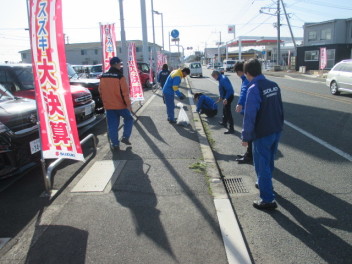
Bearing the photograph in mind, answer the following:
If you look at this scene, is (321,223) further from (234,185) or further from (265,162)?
(234,185)

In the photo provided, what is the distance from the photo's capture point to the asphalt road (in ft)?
9.33

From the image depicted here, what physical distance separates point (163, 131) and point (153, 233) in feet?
15.3

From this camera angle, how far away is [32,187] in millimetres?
4379

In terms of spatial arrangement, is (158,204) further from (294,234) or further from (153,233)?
(294,234)

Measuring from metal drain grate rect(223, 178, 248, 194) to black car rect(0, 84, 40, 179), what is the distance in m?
2.94

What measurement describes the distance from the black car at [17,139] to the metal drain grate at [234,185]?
2.94 metres

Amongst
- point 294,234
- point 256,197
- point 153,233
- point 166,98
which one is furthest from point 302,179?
point 166,98

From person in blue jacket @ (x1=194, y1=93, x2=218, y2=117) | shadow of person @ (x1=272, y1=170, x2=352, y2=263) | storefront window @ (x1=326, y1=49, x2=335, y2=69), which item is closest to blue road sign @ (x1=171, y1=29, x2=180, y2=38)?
person in blue jacket @ (x1=194, y1=93, x2=218, y2=117)

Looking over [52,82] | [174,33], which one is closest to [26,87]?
[52,82]

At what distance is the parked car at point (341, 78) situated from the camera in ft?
44.0

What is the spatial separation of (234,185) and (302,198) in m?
0.96

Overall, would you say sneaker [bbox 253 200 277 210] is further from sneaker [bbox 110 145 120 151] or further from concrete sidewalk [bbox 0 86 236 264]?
sneaker [bbox 110 145 120 151]

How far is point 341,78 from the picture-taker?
13836mm

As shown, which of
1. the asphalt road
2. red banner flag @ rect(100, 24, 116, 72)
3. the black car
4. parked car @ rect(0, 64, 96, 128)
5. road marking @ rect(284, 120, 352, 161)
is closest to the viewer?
the asphalt road
